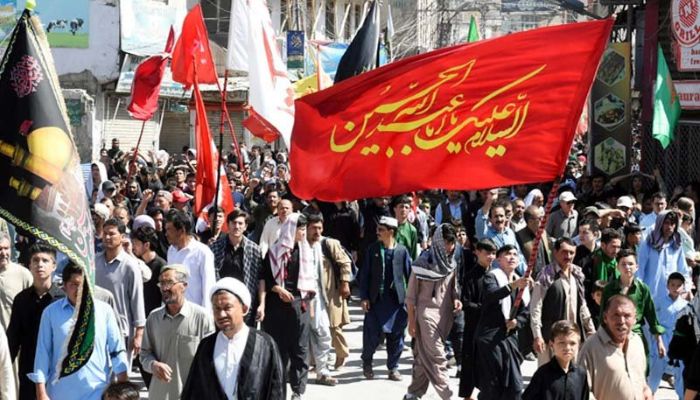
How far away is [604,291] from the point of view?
→ 940 cm

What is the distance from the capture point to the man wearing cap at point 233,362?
6.28 metres

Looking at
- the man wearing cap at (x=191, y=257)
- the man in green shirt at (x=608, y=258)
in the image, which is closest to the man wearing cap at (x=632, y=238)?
the man in green shirt at (x=608, y=258)

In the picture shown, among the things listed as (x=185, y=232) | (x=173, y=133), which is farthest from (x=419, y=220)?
(x=173, y=133)

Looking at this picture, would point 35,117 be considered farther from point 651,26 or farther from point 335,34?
point 335,34

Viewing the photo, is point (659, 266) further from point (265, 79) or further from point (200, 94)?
point (200, 94)

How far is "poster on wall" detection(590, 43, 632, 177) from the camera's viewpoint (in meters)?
21.5

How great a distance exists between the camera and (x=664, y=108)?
671 inches

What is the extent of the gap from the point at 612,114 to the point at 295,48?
12.1 meters

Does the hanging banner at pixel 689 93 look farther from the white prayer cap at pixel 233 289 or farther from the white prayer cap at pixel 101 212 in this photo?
the white prayer cap at pixel 233 289

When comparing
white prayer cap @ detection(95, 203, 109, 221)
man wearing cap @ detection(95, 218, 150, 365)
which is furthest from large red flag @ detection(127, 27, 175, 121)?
man wearing cap @ detection(95, 218, 150, 365)

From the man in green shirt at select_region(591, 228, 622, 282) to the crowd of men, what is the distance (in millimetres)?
16

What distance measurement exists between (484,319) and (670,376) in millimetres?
3419

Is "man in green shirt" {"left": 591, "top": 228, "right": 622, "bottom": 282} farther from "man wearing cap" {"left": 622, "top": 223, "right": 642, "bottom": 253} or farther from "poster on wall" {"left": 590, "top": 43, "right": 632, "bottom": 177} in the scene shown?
"poster on wall" {"left": 590, "top": 43, "right": 632, "bottom": 177}

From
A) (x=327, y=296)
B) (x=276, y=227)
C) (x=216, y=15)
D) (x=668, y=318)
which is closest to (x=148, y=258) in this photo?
(x=276, y=227)
